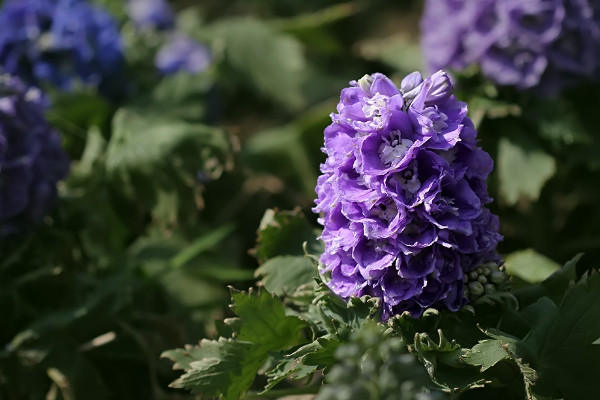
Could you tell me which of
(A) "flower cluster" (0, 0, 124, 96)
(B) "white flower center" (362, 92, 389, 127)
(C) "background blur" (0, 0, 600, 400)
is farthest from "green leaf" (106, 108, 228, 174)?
(B) "white flower center" (362, 92, 389, 127)

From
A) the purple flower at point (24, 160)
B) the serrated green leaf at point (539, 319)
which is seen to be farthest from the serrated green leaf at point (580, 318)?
the purple flower at point (24, 160)

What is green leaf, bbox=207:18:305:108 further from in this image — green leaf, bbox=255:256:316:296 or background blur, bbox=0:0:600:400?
green leaf, bbox=255:256:316:296

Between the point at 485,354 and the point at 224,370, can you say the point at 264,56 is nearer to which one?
the point at 224,370

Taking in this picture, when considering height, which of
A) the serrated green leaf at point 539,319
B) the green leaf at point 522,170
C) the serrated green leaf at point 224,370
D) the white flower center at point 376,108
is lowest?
the green leaf at point 522,170

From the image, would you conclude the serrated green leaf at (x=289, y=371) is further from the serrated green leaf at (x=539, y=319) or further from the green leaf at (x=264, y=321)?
the serrated green leaf at (x=539, y=319)

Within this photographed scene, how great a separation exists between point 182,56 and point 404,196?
6.11 ft

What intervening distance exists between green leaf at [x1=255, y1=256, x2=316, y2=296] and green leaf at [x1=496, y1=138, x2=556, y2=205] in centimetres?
73

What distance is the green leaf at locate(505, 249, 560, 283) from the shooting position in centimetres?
183

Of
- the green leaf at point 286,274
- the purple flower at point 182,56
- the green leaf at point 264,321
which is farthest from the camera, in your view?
the purple flower at point 182,56

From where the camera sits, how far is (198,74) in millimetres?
2732

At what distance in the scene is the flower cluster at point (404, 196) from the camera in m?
1.38

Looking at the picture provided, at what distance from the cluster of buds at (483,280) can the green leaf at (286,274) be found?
310mm

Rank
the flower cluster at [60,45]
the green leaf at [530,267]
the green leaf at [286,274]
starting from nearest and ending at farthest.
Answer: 1. the green leaf at [286,274]
2. the green leaf at [530,267]
3. the flower cluster at [60,45]

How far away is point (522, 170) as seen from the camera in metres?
2.18
